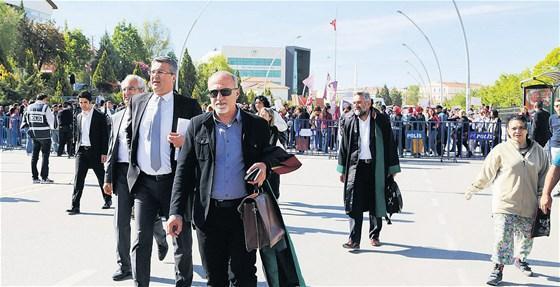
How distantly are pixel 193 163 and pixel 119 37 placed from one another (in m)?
95.3

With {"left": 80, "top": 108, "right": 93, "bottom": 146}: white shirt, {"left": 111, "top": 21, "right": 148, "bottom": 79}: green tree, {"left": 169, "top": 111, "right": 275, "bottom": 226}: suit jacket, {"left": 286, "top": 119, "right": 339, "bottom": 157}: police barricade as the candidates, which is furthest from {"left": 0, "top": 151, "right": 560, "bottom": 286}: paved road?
{"left": 111, "top": 21, "right": 148, "bottom": 79}: green tree

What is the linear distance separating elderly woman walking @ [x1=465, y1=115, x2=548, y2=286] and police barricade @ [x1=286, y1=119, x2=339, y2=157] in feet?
50.4

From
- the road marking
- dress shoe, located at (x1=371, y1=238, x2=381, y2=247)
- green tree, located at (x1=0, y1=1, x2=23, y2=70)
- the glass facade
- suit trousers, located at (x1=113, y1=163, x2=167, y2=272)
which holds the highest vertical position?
the glass facade

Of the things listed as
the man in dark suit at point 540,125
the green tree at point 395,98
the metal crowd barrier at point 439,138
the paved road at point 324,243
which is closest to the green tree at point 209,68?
the green tree at point 395,98

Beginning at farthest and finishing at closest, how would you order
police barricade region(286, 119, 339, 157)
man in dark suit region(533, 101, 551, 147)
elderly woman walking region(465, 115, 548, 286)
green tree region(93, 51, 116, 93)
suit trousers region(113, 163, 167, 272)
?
green tree region(93, 51, 116, 93) → police barricade region(286, 119, 339, 157) → man in dark suit region(533, 101, 551, 147) → elderly woman walking region(465, 115, 548, 286) → suit trousers region(113, 163, 167, 272)

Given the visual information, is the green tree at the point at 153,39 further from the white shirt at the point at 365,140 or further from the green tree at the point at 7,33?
the white shirt at the point at 365,140

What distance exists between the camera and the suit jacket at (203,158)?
3.82 metres

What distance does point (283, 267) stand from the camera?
A: 394cm

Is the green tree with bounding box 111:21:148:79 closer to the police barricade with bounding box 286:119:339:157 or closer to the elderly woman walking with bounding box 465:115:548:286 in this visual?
the police barricade with bounding box 286:119:339:157

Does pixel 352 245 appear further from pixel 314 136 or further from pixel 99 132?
pixel 314 136

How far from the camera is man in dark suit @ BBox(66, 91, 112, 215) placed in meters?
8.50

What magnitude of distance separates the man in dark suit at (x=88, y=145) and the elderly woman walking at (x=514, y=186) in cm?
523

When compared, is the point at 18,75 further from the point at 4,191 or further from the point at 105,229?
the point at 105,229

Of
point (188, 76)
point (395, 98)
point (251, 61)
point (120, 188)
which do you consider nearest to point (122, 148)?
point (120, 188)
